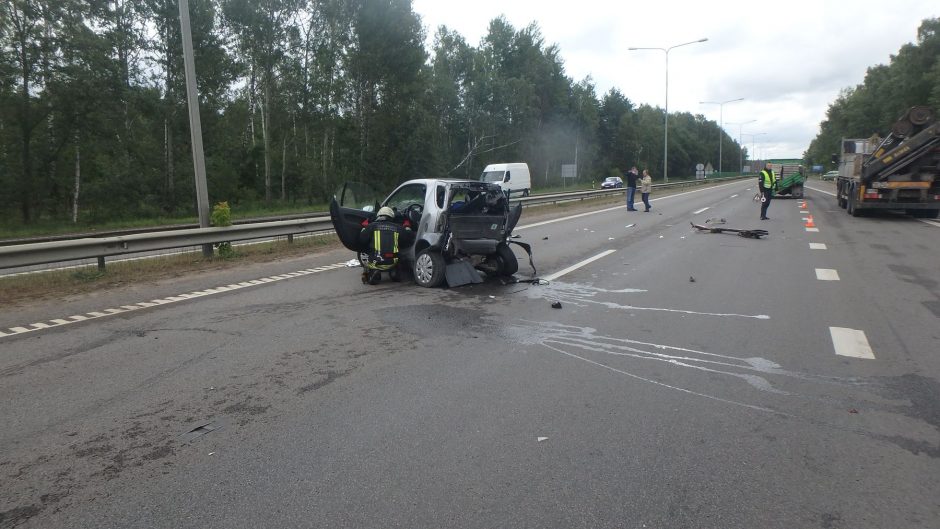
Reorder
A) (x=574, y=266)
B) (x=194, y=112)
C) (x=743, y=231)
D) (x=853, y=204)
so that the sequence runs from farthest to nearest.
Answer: (x=853, y=204)
(x=743, y=231)
(x=194, y=112)
(x=574, y=266)

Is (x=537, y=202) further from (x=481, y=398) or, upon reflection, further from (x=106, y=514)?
(x=106, y=514)

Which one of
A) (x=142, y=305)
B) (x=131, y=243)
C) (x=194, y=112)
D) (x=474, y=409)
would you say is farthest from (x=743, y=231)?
(x=131, y=243)

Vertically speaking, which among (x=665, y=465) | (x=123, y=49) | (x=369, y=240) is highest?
(x=123, y=49)

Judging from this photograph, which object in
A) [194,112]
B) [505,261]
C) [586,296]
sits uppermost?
[194,112]

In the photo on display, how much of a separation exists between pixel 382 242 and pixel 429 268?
0.80m

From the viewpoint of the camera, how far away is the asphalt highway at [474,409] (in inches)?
122

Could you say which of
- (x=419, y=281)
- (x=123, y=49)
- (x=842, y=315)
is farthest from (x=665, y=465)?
(x=123, y=49)

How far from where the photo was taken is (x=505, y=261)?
9.52 m

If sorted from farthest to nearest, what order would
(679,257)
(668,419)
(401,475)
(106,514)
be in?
(679,257)
(668,419)
(401,475)
(106,514)

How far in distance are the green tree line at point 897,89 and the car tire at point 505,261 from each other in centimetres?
4519

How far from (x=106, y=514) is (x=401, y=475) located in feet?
4.76

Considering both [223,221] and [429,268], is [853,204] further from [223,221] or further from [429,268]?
[223,221]

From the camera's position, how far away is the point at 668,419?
163 inches

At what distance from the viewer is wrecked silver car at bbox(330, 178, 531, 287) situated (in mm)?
8891
